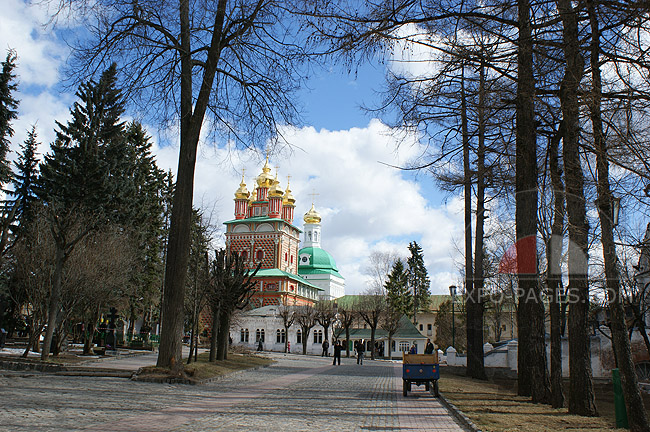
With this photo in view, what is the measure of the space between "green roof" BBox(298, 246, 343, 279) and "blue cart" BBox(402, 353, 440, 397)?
278ft

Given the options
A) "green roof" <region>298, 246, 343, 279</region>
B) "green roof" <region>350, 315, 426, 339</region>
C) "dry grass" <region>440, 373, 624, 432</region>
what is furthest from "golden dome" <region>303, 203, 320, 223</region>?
"dry grass" <region>440, 373, 624, 432</region>

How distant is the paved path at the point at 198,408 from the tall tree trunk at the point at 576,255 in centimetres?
251

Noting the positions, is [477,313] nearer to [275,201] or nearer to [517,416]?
[517,416]

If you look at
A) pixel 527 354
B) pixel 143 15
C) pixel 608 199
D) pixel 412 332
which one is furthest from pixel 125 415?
pixel 412 332

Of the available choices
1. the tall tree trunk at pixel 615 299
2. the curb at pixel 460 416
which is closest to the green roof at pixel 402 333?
the curb at pixel 460 416

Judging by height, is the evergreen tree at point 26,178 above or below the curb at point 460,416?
above

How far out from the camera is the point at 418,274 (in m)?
82.1

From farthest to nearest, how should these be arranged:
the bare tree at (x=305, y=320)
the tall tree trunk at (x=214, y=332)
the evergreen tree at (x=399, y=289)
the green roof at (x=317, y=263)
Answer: the green roof at (x=317, y=263), the evergreen tree at (x=399, y=289), the bare tree at (x=305, y=320), the tall tree trunk at (x=214, y=332)

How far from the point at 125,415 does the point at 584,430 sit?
22.1 ft

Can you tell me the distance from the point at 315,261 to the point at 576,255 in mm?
92252

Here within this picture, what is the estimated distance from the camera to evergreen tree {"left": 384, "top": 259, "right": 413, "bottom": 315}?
69.1 m

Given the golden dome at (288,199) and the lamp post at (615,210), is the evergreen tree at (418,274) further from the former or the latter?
the lamp post at (615,210)

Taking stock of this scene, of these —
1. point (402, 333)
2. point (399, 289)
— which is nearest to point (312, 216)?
point (399, 289)

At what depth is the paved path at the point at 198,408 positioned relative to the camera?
752cm
